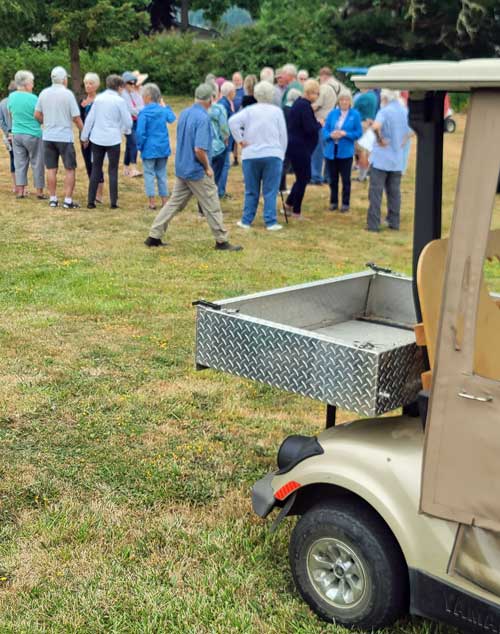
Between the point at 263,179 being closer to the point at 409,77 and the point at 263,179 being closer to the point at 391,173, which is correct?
the point at 391,173

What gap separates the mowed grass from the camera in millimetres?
3467

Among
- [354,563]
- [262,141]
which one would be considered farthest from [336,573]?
[262,141]

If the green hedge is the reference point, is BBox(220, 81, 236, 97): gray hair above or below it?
below

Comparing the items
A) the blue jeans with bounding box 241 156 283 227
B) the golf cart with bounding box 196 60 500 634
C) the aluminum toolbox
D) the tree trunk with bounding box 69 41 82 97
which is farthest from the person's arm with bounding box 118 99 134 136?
the tree trunk with bounding box 69 41 82 97

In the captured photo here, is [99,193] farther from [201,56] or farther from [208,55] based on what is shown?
[208,55]

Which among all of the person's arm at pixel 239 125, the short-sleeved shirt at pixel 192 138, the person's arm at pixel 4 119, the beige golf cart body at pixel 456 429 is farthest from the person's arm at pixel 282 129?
the beige golf cart body at pixel 456 429

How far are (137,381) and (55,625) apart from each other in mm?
2713

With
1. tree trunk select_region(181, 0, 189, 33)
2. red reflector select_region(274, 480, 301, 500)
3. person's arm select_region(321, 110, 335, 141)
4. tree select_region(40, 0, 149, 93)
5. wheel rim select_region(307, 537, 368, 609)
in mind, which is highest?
tree trunk select_region(181, 0, 189, 33)

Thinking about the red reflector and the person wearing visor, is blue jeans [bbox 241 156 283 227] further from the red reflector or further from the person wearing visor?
the red reflector

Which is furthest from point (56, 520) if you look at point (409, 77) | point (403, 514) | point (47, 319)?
point (47, 319)

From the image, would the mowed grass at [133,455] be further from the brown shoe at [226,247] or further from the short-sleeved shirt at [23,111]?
the short-sleeved shirt at [23,111]

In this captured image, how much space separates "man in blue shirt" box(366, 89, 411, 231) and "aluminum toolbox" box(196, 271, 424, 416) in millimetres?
7454

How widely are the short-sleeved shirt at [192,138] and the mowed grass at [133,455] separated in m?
1.05

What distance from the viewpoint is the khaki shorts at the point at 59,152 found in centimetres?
1205
